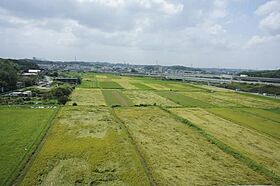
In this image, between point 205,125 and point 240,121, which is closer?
point 205,125

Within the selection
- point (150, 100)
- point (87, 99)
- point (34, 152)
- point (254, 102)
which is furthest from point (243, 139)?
point (254, 102)

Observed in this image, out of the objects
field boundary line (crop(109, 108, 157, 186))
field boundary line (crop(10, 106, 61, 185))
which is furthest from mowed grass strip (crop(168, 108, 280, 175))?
field boundary line (crop(10, 106, 61, 185))

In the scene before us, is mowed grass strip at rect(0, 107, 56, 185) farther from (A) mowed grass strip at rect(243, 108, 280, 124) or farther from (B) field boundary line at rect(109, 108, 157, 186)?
(A) mowed grass strip at rect(243, 108, 280, 124)

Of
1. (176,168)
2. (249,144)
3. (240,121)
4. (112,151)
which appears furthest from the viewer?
(240,121)

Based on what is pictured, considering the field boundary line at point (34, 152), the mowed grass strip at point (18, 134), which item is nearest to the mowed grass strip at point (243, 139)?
the field boundary line at point (34, 152)

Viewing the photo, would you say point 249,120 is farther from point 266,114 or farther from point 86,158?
point 86,158

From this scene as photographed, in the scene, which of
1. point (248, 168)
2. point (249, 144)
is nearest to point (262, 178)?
point (248, 168)

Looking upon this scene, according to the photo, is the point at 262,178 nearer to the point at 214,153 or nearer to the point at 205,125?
the point at 214,153
